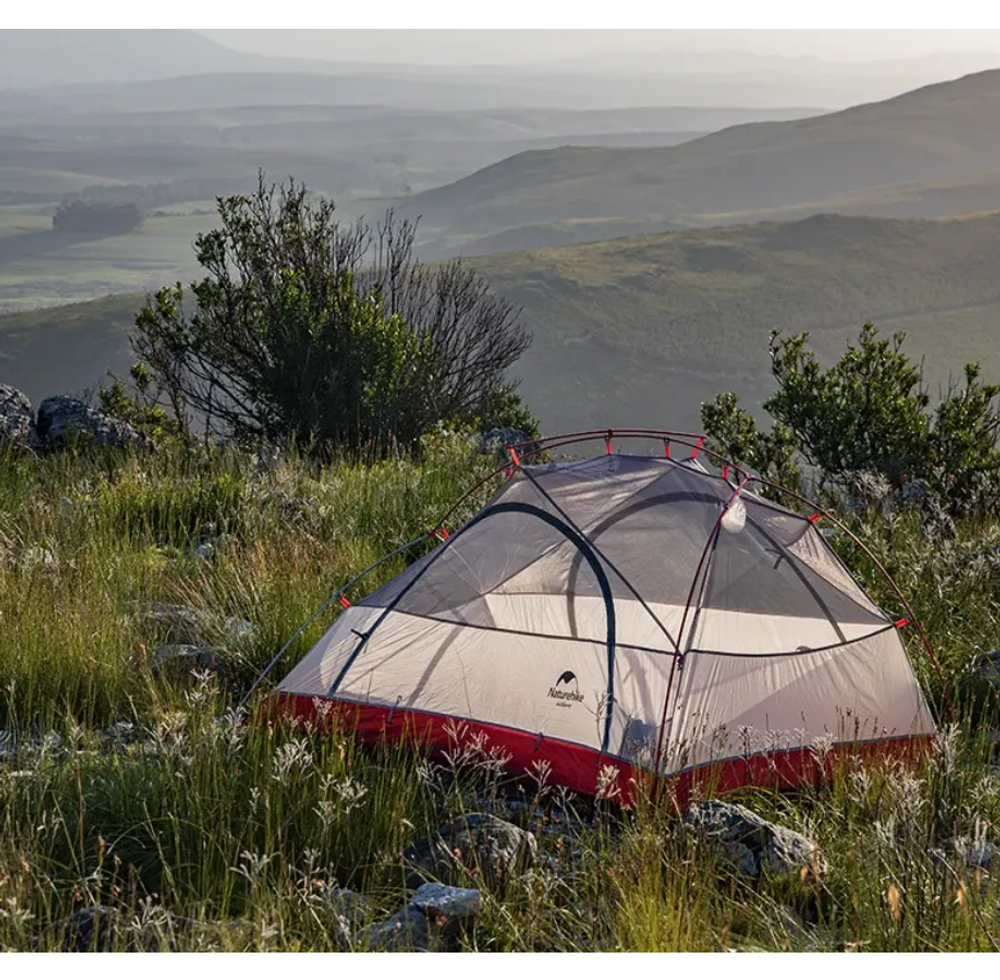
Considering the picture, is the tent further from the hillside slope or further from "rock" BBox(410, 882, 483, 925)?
the hillside slope

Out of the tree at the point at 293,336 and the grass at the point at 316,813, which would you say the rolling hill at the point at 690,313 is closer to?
the tree at the point at 293,336

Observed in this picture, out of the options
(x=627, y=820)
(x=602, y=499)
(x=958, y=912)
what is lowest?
(x=627, y=820)

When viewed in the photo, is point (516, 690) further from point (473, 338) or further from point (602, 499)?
point (473, 338)

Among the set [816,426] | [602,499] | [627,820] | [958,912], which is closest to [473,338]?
[816,426]

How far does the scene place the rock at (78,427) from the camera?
10852 millimetres

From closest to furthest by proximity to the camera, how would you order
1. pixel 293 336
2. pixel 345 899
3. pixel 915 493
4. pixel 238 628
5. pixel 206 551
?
pixel 345 899 → pixel 238 628 → pixel 206 551 → pixel 915 493 → pixel 293 336

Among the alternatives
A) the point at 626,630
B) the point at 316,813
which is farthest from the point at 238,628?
the point at 316,813

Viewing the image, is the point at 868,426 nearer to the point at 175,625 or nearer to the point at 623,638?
the point at 623,638

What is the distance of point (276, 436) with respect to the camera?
12.9 metres

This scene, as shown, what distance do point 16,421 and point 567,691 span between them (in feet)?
23.9

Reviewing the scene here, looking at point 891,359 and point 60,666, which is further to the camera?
point 891,359

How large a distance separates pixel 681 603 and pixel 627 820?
1.18 m

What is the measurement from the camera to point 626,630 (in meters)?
5.30

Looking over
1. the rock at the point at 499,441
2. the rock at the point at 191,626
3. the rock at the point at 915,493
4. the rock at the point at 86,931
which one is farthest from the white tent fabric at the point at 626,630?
the rock at the point at 915,493
